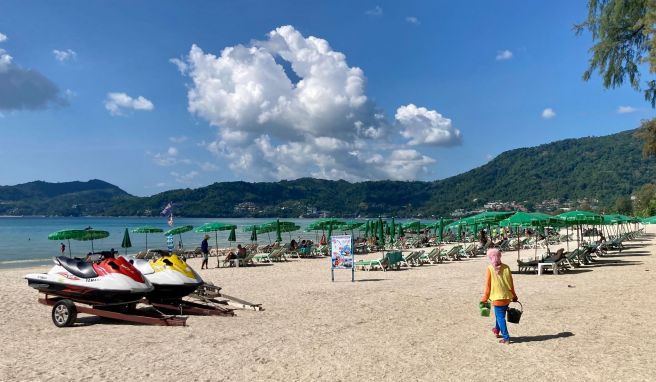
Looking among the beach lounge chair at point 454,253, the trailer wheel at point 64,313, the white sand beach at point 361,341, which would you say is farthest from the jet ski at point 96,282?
the beach lounge chair at point 454,253

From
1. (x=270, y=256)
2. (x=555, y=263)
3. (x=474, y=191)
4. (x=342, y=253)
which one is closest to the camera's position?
(x=342, y=253)

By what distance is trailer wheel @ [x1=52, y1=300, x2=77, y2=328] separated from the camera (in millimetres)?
7863

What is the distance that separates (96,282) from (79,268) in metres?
0.45

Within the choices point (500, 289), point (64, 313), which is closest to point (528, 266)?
point (500, 289)

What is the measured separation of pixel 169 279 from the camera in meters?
8.75

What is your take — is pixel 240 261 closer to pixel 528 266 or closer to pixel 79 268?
pixel 528 266

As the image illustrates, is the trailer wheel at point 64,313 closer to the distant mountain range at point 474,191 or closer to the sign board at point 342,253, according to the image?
the sign board at point 342,253

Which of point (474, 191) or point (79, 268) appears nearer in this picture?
point (79, 268)

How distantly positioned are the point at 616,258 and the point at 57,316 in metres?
19.4

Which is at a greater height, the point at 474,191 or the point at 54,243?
the point at 474,191

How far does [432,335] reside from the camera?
7051mm

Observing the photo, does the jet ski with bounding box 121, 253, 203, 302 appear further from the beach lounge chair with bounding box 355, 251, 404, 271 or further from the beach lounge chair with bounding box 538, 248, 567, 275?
the beach lounge chair with bounding box 538, 248, 567, 275

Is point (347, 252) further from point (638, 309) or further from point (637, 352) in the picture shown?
point (637, 352)

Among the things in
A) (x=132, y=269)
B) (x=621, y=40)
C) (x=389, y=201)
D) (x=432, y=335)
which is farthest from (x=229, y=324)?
(x=389, y=201)
